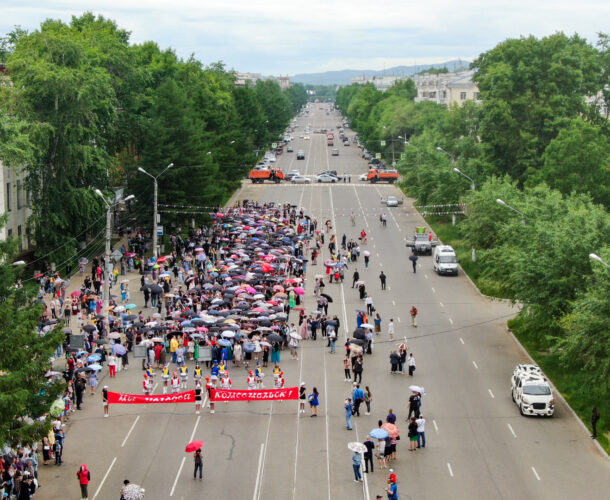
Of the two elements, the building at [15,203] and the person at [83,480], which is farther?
the building at [15,203]

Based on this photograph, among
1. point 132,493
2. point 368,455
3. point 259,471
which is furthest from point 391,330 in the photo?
point 132,493

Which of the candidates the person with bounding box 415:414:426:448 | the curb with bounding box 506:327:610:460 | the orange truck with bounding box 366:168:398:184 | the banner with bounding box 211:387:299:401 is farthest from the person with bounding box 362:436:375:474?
the orange truck with bounding box 366:168:398:184

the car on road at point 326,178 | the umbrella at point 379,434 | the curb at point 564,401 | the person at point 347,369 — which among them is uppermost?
the car on road at point 326,178

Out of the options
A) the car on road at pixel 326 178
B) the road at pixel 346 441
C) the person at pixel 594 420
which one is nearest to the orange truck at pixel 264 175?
the car on road at pixel 326 178

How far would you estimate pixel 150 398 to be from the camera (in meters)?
33.1

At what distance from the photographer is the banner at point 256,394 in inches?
1312

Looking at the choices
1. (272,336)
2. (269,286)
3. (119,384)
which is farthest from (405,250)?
(119,384)

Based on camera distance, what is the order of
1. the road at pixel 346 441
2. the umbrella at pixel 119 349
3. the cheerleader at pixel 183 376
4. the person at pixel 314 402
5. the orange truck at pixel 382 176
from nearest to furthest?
the road at pixel 346 441 → the person at pixel 314 402 → the cheerleader at pixel 183 376 → the umbrella at pixel 119 349 → the orange truck at pixel 382 176

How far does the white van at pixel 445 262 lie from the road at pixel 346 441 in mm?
14910

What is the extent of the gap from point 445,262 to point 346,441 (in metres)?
32.2

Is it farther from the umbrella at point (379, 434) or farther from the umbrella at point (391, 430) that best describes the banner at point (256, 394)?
the umbrella at point (379, 434)

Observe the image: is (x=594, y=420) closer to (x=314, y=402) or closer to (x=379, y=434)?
(x=379, y=434)

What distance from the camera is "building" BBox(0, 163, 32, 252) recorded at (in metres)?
56.8

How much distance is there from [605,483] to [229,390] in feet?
44.1
